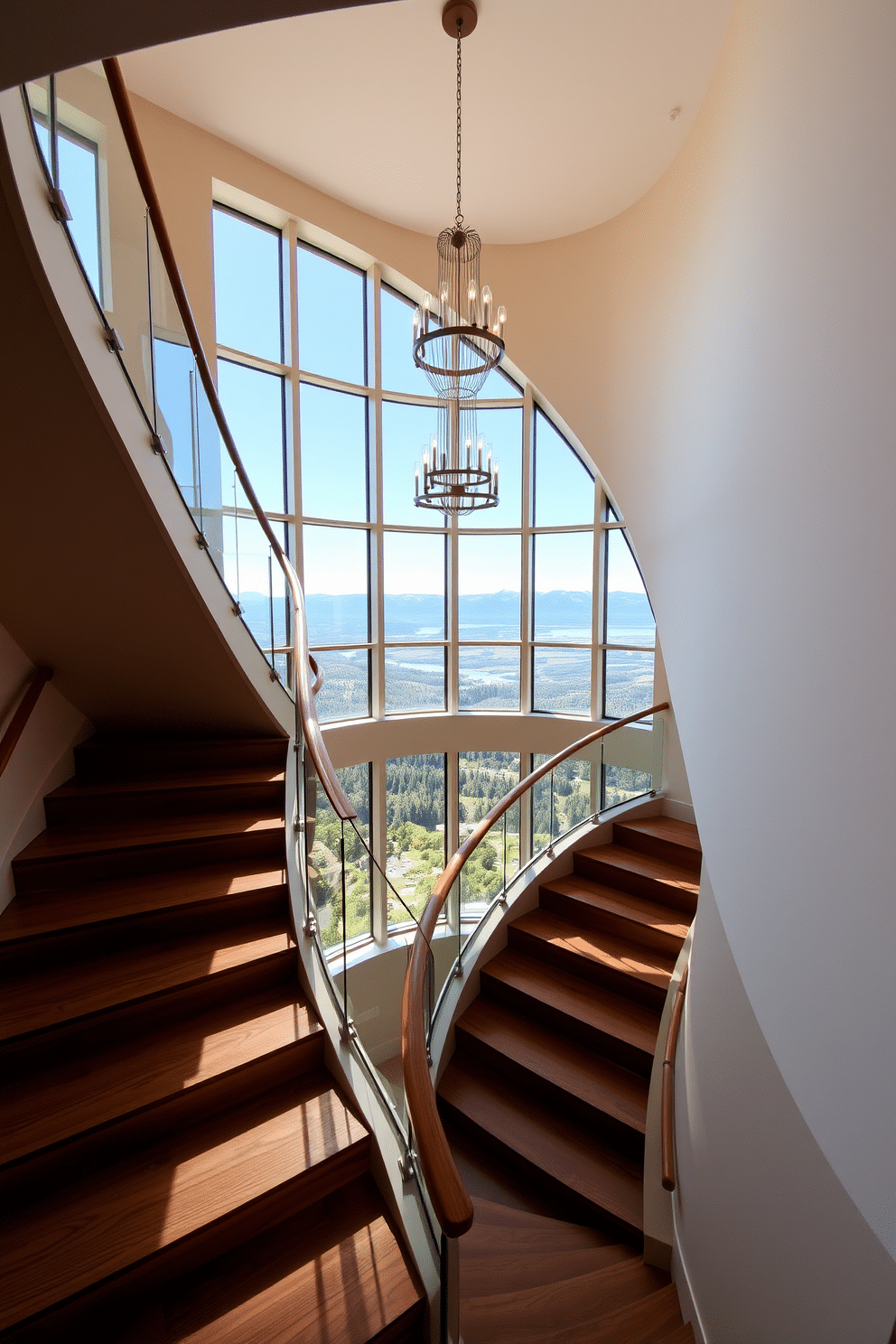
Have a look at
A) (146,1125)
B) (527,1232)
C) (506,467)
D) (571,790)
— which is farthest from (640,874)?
(506,467)

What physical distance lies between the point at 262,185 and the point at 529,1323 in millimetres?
7759

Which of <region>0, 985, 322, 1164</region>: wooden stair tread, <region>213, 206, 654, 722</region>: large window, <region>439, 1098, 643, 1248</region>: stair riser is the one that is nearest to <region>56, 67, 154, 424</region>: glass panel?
<region>0, 985, 322, 1164</region>: wooden stair tread

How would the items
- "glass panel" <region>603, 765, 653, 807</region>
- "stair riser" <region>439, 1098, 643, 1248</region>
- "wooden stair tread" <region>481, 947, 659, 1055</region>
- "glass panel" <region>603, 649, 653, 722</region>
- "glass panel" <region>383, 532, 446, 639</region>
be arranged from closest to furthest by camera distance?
"stair riser" <region>439, 1098, 643, 1248</region>, "wooden stair tread" <region>481, 947, 659, 1055</region>, "glass panel" <region>603, 765, 653, 807</region>, "glass panel" <region>603, 649, 653, 722</region>, "glass panel" <region>383, 532, 446, 639</region>

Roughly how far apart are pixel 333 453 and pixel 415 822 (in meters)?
4.38

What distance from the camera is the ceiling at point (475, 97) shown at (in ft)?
13.1

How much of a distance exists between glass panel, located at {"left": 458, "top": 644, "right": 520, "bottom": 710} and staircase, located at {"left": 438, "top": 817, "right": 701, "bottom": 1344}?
2.74 meters

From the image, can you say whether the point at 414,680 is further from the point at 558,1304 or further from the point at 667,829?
the point at 558,1304

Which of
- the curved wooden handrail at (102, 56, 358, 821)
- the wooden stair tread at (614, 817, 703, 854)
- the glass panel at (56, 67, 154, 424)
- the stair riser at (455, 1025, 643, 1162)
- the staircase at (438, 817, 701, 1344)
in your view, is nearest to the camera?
the glass panel at (56, 67, 154, 424)

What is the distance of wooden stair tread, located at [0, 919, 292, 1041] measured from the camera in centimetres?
237

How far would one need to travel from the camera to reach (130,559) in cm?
295

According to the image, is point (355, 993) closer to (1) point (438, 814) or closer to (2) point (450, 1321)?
(2) point (450, 1321)

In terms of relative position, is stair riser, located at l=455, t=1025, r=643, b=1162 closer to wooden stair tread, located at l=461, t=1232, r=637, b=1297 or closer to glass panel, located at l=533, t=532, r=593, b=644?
wooden stair tread, located at l=461, t=1232, r=637, b=1297

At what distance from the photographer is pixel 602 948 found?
4.76 m

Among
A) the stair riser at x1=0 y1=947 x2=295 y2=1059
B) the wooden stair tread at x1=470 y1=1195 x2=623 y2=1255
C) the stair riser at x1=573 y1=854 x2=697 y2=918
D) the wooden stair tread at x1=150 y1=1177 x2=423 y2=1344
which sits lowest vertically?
the wooden stair tread at x1=470 y1=1195 x2=623 y2=1255
